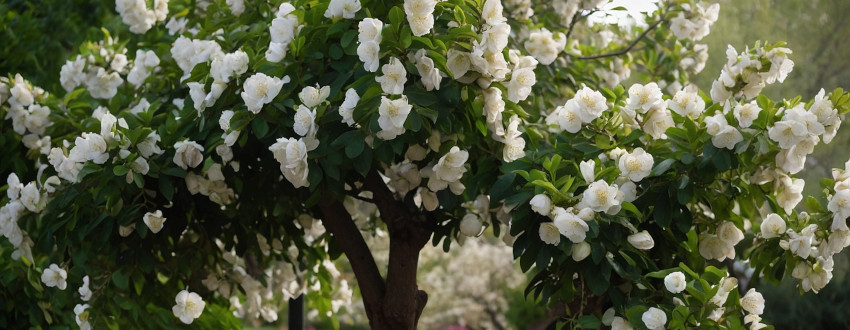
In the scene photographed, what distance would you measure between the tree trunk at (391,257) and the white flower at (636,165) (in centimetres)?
73

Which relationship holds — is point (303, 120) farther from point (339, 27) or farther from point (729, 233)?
point (729, 233)

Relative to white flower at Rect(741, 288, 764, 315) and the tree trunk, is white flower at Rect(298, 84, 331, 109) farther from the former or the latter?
white flower at Rect(741, 288, 764, 315)

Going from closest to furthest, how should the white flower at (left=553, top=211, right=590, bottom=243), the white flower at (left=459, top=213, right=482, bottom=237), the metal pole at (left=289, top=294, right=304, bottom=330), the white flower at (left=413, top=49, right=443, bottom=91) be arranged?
the white flower at (left=553, top=211, right=590, bottom=243) < the white flower at (left=413, top=49, right=443, bottom=91) < the white flower at (left=459, top=213, right=482, bottom=237) < the metal pole at (left=289, top=294, right=304, bottom=330)

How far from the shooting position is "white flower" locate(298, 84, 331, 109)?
2.18 m

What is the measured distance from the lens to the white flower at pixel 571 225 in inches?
80.3

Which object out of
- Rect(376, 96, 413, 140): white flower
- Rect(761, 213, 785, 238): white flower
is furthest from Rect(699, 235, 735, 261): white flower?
Rect(376, 96, 413, 140): white flower

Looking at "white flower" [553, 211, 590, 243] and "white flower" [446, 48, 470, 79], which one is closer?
"white flower" [553, 211, 590, 243]

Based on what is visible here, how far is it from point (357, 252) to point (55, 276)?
0.81m

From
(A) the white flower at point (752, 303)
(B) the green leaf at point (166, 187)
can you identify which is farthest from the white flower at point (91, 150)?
(A) the white flower at point (752, 303)

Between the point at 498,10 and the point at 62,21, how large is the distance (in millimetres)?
2355

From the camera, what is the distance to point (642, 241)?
2129 mm

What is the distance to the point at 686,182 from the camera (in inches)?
86.0

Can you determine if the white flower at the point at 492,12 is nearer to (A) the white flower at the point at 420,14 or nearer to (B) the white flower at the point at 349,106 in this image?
(A) the white flower at the point at 420,14

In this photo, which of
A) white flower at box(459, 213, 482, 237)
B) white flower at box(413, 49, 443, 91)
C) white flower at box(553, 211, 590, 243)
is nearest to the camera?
white flower at box(553, 211, 590, 243)
